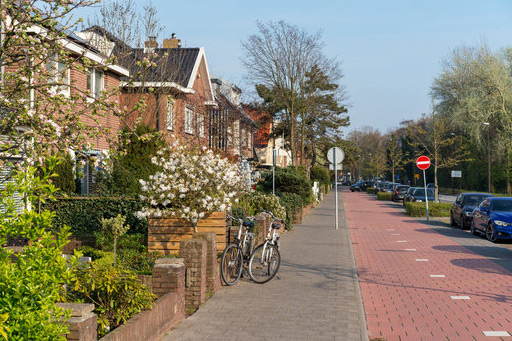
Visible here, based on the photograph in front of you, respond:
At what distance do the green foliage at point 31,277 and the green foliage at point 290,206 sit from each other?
15.8 metres

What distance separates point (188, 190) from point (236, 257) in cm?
194

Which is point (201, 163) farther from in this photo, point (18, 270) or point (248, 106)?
point (248, 106)

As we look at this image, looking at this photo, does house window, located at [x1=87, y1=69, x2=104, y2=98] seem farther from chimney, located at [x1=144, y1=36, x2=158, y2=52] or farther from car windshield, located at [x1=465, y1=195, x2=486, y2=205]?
car windshield, located at [x1=465, y1=195, x2=486, y2=205]

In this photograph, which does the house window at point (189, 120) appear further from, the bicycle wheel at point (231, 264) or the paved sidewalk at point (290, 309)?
the bicycle wheel at point (231, 264)

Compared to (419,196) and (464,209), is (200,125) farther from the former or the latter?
(419,196)

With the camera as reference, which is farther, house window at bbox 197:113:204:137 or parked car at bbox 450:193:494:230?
house window at bbox 197:113:204:137

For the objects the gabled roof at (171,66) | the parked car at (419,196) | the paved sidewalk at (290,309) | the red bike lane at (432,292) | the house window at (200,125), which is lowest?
the red bike lane at (432,292)

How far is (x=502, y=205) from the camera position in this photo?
18156mm

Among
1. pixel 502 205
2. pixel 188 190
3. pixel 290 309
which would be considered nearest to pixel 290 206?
pixel 502 205

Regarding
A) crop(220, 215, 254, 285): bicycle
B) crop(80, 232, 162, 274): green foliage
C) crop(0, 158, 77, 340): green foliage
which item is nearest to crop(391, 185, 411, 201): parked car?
crop(80, 232, 162, 274): green foliage

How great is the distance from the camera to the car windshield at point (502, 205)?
17.8 metres

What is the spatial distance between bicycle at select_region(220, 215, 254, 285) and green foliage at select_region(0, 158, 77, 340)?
5.20 m

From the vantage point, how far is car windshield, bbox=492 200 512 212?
17.8m

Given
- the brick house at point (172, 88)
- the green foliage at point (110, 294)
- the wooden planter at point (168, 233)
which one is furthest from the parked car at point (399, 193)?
the green foliage at point (110, 294)
